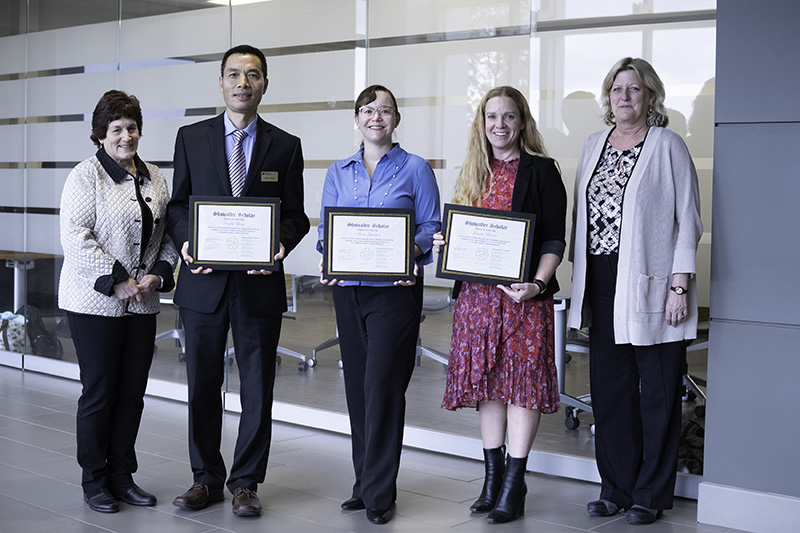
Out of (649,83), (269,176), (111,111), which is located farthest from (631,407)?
(111,111)

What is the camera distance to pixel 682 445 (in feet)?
13.6

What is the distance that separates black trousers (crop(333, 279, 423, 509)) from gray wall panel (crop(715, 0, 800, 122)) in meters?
1.43

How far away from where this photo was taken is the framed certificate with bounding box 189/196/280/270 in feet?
11.7

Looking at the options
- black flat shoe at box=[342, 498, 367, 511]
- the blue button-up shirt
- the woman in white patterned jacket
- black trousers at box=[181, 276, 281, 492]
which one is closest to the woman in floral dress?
the blue button-up shirt

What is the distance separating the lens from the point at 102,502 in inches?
147

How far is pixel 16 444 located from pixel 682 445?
11.0 ft

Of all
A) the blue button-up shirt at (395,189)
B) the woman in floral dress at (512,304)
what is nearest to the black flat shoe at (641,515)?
the woman in floral dress at (512,304)

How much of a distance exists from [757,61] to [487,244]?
49.4 inches

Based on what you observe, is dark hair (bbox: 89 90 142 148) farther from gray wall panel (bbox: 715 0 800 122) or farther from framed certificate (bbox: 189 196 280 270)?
gray wall panel (bbox: 715 0 800 122)

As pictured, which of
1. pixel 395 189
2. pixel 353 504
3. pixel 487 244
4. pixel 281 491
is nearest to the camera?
pixel 487 244

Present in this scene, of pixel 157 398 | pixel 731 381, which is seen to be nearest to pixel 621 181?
pixel 731 381

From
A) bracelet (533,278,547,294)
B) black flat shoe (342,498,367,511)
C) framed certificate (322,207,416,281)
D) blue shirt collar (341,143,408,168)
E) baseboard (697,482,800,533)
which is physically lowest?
black flat shoe (342,498,367,511)

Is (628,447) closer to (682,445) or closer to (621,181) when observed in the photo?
(682,445)

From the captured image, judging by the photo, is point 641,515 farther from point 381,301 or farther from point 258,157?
point 258,157
